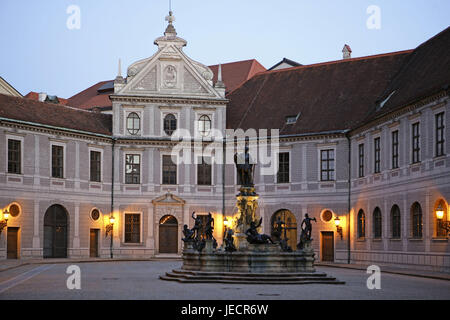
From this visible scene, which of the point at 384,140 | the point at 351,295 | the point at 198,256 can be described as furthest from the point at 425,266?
the point at 351,295

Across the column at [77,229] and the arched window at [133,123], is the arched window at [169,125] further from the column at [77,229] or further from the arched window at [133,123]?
the column at [77,229]

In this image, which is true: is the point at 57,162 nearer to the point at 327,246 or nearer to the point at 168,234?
the point at 168,234

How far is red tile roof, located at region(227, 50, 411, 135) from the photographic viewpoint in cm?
5247

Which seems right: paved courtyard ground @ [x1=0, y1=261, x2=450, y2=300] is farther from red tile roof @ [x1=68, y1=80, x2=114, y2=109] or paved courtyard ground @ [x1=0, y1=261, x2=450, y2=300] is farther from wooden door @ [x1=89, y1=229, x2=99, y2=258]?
red tile roof @ [x1=68, y1=80, x2=114, y2=109]

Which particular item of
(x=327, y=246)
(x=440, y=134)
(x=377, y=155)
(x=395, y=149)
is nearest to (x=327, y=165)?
(x=327, y=246)

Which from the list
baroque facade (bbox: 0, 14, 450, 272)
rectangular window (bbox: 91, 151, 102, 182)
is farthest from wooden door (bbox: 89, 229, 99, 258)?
rectangular window (bbox: 91, 151, 102, 182)

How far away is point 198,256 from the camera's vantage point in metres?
31.5

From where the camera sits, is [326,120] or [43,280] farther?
[326,120]

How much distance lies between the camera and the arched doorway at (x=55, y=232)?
5259 cm

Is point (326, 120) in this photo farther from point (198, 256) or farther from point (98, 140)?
point (198, 256)

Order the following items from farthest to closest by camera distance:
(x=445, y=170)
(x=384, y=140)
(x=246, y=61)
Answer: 1. (x=246, y=61)
2. (x=384, y=140)
3. (x=445, y=170)

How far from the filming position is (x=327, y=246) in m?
52.8

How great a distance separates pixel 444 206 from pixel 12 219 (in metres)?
26.5

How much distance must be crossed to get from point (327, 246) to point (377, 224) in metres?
6.43
